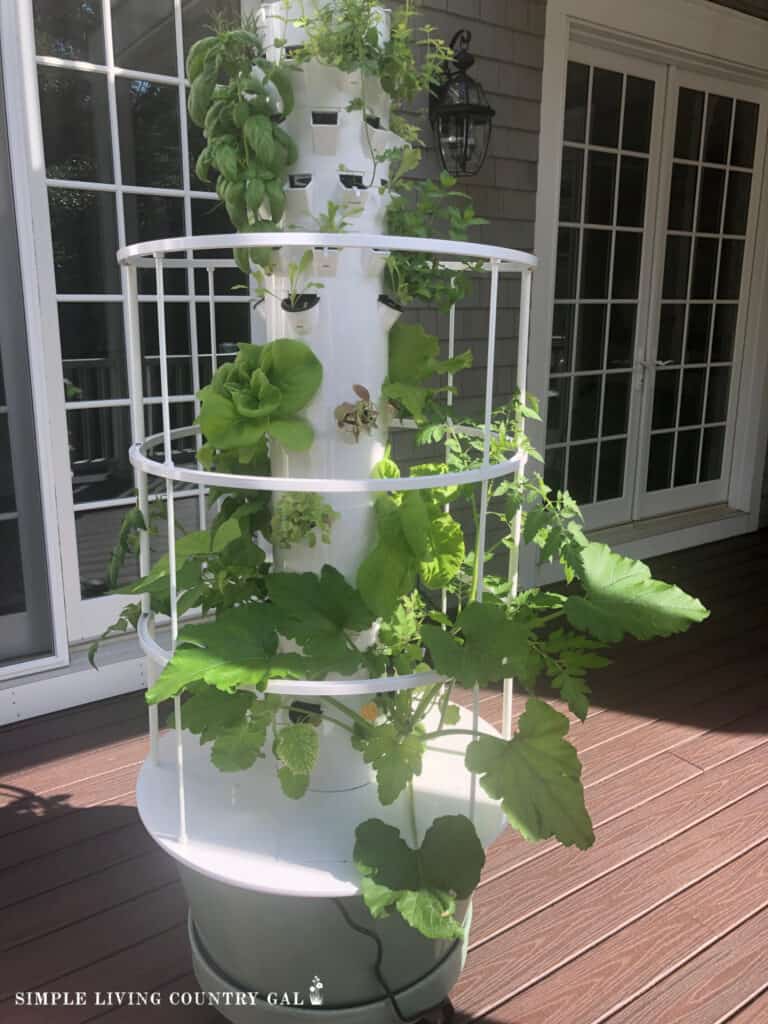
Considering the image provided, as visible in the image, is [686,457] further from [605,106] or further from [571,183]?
[605,106]

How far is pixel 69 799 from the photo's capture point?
7.14 ft

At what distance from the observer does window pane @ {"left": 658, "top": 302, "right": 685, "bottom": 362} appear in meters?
4.25

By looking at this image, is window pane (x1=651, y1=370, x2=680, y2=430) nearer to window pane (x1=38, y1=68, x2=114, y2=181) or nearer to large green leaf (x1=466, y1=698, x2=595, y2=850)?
window pane (x1=38, y1=68, x2=114, y2=181)

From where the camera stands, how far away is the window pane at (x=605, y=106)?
11.9ft

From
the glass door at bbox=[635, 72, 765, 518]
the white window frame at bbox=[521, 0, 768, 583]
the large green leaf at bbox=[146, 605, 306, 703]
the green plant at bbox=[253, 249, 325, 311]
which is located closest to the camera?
the large green leaf at bbox=[146, 605, 306, 703]

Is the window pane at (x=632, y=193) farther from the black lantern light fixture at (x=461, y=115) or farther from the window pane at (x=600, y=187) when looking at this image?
the black lantern light fixture at (x=461, y=115)

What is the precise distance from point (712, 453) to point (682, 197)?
4.68ft

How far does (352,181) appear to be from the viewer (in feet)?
4.32

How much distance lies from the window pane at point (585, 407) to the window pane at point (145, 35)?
227 centimetres

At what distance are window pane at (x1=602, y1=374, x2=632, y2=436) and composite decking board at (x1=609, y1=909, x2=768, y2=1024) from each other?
278cm

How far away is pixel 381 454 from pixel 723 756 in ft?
5.38

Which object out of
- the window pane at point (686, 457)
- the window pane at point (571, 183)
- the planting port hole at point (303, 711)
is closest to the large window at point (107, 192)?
the planting port hole at point (303, 711)

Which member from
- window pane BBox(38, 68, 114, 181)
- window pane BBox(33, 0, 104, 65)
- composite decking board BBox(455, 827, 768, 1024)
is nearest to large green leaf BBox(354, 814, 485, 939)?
composite decking board BBox(455, 827, 768, 1024)

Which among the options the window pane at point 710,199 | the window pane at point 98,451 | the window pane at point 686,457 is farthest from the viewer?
the window pane at point 686,457
